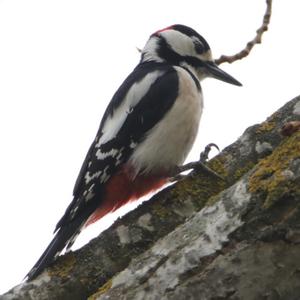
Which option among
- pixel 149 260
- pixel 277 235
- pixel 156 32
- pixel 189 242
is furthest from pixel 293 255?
pixel 156 32

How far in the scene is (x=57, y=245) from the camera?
2977 mm

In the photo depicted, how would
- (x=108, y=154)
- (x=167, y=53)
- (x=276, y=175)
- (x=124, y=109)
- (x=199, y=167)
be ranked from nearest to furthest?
1. (x=276, y=175)
2. (x=199, y=167)
3. (x=108, y=154)
4. (x=124, y=109)
5. (x=167, y=53)

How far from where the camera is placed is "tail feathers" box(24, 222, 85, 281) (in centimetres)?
257

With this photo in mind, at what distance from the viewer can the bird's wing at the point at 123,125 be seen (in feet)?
11.5

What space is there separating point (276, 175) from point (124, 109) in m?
2.18

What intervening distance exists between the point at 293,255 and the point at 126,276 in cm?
49

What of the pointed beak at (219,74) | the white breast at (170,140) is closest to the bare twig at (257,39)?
the white breast at (170,140)

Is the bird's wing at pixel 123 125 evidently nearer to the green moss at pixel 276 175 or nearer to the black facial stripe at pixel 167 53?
the black facial stripe at pixel 167 53

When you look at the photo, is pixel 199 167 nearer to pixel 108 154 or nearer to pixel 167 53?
pixel 108 154

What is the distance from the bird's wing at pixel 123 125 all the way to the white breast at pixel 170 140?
0.05 meters

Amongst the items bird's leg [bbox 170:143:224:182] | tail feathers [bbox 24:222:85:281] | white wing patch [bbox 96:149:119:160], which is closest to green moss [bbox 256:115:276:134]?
bird's leg [bbox 170:143:224:182]

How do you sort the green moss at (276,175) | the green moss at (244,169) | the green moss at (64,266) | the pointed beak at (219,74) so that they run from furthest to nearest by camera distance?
the pointed beak at (219,74) → the green moss at (244,169) → the green moss at (64,266) → the green moss at (276,175)

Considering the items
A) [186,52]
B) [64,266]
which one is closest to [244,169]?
[64,266]

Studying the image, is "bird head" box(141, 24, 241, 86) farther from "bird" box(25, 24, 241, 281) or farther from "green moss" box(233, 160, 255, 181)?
"green moss" box(233, 160, 255, 181)
